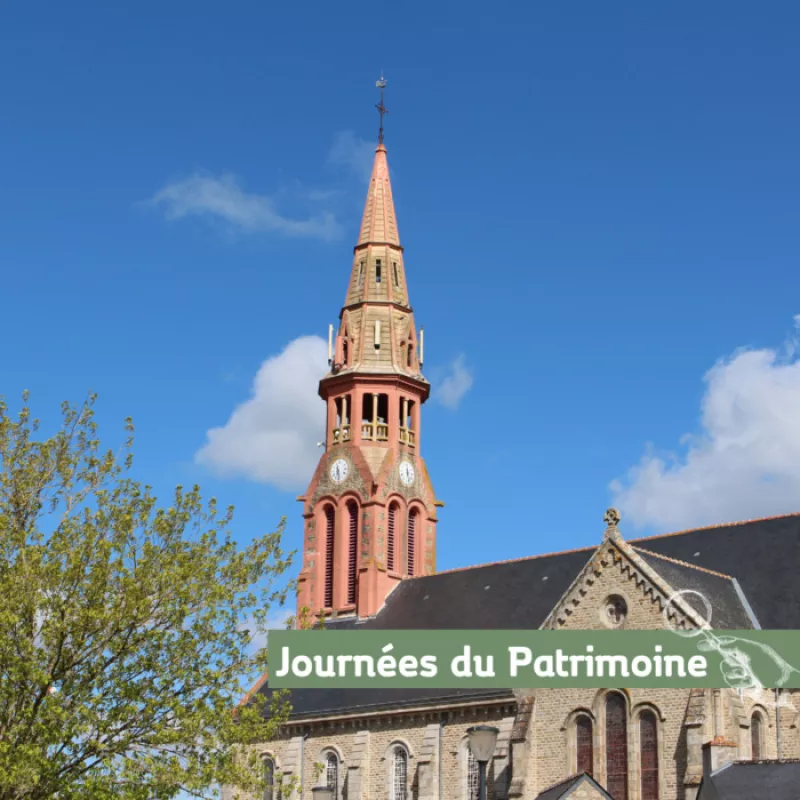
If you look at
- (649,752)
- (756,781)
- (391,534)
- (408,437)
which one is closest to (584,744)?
(649,752)

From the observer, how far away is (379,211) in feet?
226

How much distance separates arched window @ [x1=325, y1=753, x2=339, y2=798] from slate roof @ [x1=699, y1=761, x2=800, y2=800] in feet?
62.3

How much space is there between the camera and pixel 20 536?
27703 millimetres

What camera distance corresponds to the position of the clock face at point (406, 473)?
64.3 metres

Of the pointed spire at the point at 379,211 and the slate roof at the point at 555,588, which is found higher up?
the pointed spire at the point at 379,211

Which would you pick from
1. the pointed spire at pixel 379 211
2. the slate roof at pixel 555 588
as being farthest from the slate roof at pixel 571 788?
the pointed spire at pixel 379 211

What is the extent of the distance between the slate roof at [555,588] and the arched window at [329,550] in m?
2.18

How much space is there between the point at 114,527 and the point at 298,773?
28521 mm

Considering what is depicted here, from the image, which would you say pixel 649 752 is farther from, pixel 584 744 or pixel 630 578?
pixel 630 578

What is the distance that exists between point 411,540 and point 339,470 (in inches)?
186

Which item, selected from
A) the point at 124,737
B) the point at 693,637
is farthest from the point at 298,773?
the point at 124,737

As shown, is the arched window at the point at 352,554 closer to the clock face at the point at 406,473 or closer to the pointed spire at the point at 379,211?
the clock face at the point at 406,473

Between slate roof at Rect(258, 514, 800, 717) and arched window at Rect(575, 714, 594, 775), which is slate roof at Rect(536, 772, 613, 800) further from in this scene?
slate roof at Rect(258, 514, 800, 717)

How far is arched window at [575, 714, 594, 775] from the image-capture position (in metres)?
42.5
